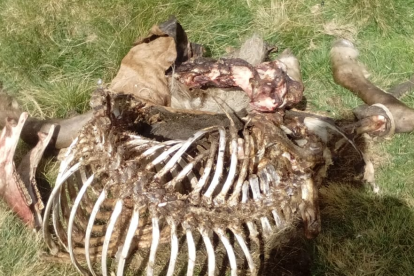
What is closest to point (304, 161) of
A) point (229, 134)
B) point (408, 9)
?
point (229, 134)

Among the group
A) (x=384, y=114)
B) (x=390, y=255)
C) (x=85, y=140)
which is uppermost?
(x=85, y=140)

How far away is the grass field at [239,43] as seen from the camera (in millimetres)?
3301

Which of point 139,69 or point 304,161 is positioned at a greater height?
point 139,69

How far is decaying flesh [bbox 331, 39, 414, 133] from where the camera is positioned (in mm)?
3264

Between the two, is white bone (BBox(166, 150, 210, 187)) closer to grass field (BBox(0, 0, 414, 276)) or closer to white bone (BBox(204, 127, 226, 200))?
white bone (BBox(204, 127, 226, 200))

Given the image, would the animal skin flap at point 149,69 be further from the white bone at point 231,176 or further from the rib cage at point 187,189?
the white bone at point 231,176

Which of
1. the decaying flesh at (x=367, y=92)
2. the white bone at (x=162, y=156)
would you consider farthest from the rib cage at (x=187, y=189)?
the decaying flesh at (x=367, y=92)

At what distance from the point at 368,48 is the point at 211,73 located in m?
1.42

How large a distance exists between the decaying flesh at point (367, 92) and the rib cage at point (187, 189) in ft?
2.21

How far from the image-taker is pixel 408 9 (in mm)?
3963

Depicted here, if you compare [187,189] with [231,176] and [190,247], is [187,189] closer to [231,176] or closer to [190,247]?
[231,176]

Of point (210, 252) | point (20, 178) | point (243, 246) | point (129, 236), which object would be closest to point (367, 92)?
point (243, 246)

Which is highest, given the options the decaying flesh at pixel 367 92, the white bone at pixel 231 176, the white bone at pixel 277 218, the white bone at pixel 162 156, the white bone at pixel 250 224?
the white bone at pixel 162 156

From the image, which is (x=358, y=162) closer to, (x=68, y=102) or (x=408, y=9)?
(x=408, y=9)
